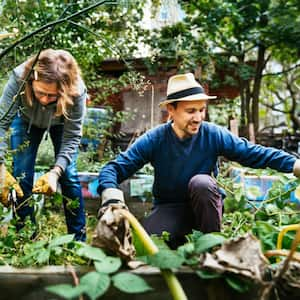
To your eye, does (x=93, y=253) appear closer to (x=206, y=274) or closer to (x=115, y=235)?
(x=115, y=235)

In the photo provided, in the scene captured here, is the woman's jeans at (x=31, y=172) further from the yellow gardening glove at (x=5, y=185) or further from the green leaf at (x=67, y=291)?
the green leaf at (x=67, y=291)

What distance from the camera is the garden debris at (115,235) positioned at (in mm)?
1104

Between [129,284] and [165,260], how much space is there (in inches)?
4.4

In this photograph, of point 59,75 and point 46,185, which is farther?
point 59,75

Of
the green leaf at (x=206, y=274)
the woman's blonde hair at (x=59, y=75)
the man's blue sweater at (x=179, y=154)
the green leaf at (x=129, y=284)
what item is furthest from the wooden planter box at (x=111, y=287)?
the woman's blonde hair at (x=59, y=75)

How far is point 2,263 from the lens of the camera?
4.33ft

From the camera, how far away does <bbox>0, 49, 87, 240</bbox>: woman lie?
2168 mm

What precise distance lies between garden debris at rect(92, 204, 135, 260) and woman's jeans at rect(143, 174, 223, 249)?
2.51ft

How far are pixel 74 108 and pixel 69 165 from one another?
33 cm

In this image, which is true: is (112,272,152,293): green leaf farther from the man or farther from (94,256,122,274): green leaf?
the man

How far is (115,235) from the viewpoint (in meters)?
1.11

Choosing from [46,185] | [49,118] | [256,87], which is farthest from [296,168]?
[256,87]

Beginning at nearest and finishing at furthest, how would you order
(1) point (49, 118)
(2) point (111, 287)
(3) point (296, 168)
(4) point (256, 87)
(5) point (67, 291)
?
(5) point (67, 291) < (2) point (111, 287) < (3) point (296, 168) < (1) point (49, 118) < (4) point (256, 87)

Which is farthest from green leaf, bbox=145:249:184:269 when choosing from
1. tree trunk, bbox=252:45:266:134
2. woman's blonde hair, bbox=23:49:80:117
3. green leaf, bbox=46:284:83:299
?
tree trunk, bbox=252:45:266:134
